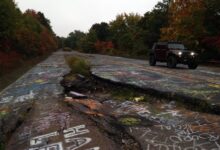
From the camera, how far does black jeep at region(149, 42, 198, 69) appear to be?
24328 mm

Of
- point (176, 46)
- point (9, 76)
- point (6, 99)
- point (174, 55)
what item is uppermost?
point (176, 46)

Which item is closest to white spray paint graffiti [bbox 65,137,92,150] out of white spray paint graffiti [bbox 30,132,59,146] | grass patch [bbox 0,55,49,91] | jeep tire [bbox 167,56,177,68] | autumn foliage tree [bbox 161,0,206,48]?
white spray paint graffiti [bbox 30,132,59,146]

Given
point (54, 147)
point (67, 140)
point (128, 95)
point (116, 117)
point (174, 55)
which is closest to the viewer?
point (54, 147)

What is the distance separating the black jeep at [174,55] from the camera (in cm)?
2433

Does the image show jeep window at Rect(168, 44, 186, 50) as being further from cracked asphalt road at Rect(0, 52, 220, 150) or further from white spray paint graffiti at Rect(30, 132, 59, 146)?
white spray paint graffiti at Rect(30, 132, 59, 146)

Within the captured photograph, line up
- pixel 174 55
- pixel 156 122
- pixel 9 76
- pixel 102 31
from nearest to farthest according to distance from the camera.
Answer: pixel 156 122 → pixel 9 76 → pixel 174 55 → pixel 102 31

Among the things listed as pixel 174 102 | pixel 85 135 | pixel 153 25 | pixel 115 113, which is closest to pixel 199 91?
pixel 174 102

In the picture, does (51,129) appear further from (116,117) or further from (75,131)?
(116,117)

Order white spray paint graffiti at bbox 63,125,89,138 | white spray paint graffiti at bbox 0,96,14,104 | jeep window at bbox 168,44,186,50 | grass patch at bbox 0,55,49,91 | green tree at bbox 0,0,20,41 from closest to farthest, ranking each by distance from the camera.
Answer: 1. white spray paint graffiti at bbox 63,125,89,138
2. white spray paint graffiti at bbox 0,96,14,104
3. grass patch at bbox 0,55,49,91
4. jeep window at bbox 168,44,186,50
5. green tree at bbox 0,0,20,41

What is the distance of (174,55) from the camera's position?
970 inches

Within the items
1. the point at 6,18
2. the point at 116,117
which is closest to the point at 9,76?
the point at 6,18

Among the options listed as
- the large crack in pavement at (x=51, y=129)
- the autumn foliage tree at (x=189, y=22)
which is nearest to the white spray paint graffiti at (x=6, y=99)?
the large crack in pavement at (x=51, y=129)

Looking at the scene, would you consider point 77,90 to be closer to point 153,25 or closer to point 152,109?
point 152,109

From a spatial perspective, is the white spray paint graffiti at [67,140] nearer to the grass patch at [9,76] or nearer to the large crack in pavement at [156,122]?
the large crack in pavement at [156,122]
